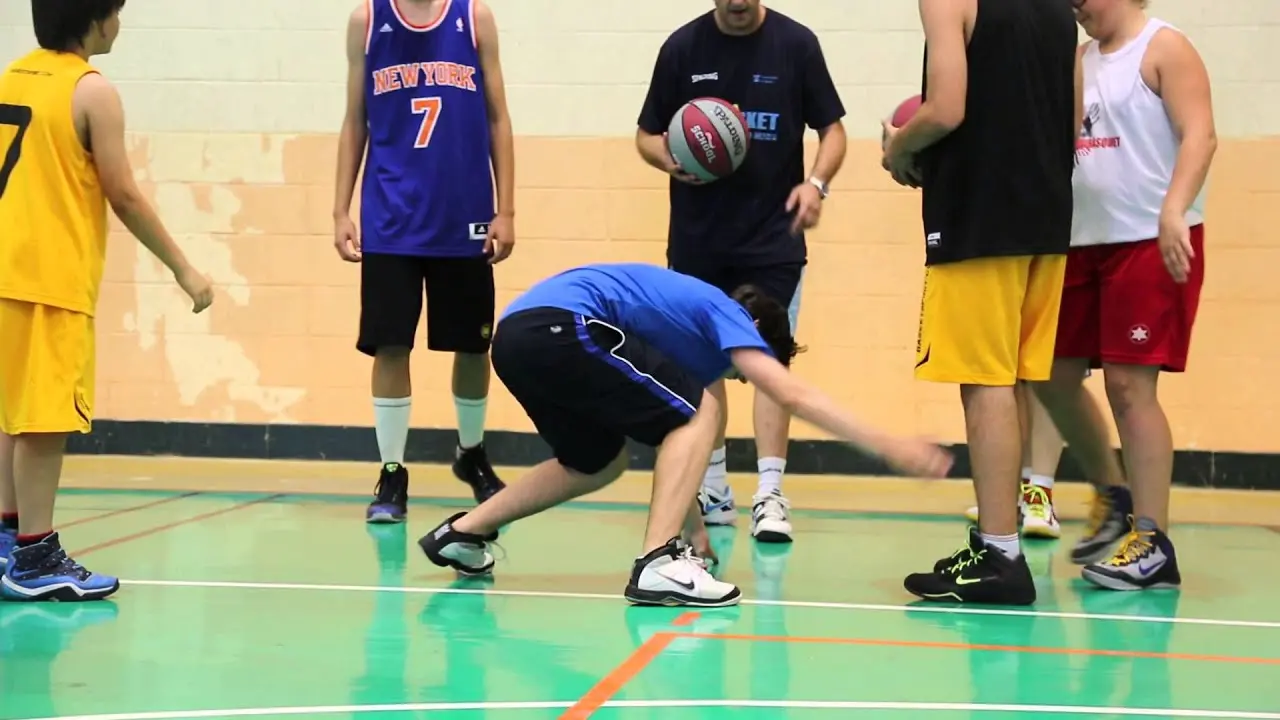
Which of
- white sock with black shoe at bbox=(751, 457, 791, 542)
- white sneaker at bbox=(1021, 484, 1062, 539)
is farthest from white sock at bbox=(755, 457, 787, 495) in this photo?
white sneaker at bbox=(1021, 484, 1062, 539)

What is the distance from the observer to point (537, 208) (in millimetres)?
7527

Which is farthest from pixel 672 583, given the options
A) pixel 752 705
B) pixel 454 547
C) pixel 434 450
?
pixel 434 450

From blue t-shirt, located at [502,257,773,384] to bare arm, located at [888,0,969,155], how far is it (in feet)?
2.36

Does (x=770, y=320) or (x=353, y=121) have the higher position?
(x=353, y=121)

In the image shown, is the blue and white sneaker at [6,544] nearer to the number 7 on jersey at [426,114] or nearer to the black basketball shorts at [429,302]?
the black basketball shorts at [429,302]

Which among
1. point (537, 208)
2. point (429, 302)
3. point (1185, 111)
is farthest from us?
point (537, 208)

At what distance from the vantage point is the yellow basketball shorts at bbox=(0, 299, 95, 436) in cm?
374

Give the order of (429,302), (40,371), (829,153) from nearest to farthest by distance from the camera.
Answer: (40,371)
(829,153)
(429,302)

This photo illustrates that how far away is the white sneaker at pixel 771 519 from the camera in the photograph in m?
5.10

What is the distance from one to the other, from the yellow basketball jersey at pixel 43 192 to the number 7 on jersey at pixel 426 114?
5.95ft

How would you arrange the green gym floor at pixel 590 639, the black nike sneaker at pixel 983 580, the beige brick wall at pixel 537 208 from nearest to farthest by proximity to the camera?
1. the green gym floor at pixel 590 639
2. the black nike sneaker at pixel 983 580
3. the beige brick wall at pixel 537 208

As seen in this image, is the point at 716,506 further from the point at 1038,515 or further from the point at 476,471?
the point at 1038,515

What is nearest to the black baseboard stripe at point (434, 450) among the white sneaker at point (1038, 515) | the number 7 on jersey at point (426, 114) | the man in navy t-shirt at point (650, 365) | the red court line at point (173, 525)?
the red court line at point (173, 525)

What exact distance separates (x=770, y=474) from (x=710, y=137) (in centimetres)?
120
